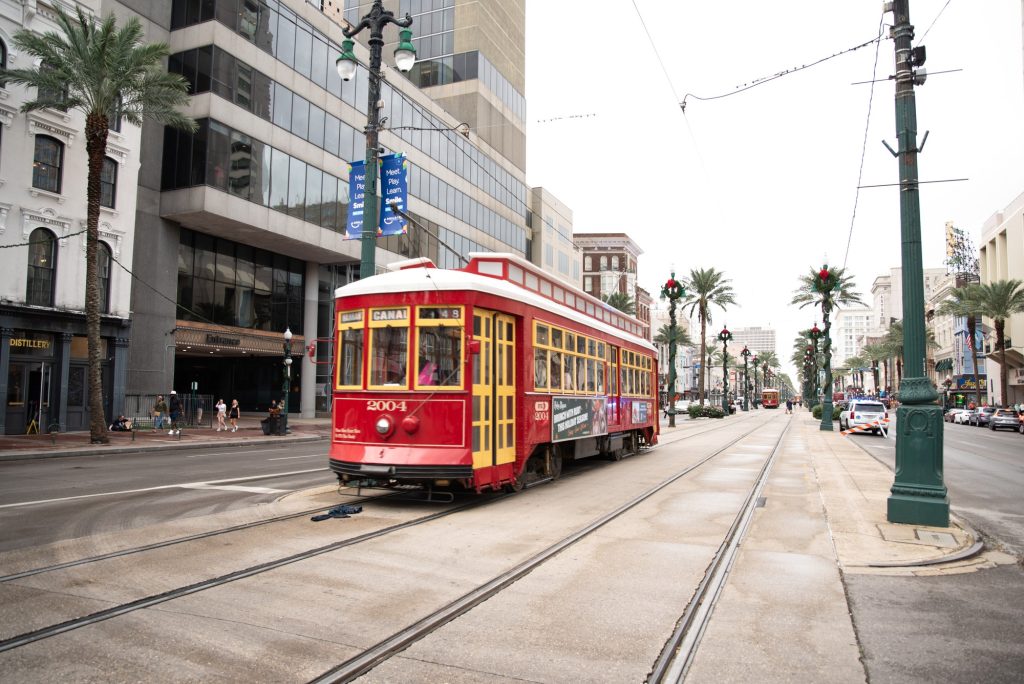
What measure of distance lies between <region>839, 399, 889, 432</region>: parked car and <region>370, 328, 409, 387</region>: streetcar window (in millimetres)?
30397

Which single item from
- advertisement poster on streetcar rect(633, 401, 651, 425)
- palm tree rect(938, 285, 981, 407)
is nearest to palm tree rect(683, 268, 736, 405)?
palm tree rect(938, 285, 981, 407)

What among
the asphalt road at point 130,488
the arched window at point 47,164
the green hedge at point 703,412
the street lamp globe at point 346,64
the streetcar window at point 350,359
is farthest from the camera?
the green hedge at point 703,412

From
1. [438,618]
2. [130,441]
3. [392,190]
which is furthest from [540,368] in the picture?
[130,441]

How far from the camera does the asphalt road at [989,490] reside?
362 inches

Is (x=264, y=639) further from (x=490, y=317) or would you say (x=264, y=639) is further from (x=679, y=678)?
(x=490, y=317)

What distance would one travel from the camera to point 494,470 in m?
10.1

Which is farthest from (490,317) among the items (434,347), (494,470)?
(494,470)

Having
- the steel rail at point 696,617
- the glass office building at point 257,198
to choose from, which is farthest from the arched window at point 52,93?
the steel rail at point 696,617

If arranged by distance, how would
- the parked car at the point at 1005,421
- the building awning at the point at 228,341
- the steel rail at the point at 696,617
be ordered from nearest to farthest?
1. the steel rail at the point at 696,617
2. the building awning at the point at 228,341
3. the parked car at the point at 1005,421

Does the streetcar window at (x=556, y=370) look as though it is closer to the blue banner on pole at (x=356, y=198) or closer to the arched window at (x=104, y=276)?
the blue banner on pole at (x=356, y=198)

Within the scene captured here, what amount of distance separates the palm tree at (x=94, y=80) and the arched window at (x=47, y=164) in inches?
Answer: 71.5

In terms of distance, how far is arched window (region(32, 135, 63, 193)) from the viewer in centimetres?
2450

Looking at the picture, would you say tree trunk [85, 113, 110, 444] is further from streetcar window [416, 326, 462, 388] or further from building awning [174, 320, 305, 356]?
streetcar window [416, 326, 462, 388]

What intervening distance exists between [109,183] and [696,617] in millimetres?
29211
